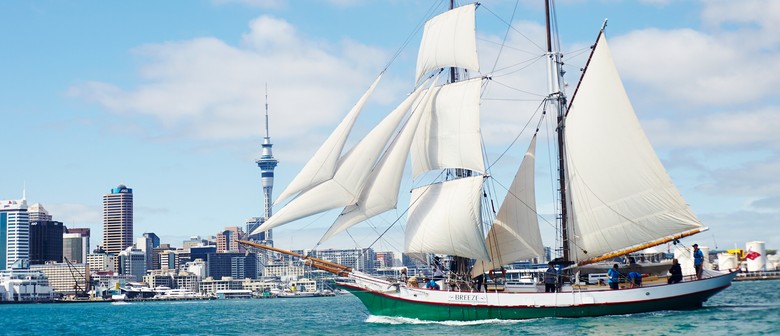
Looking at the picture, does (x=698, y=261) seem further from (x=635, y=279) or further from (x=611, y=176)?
(x=611, y=176)

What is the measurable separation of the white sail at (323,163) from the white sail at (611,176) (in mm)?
10998

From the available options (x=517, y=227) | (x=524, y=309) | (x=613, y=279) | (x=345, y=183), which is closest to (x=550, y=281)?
(x=524, y=309)

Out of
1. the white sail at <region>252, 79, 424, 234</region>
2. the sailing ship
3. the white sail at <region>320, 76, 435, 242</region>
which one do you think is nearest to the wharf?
the sailing ship

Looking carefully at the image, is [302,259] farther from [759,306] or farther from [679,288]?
A: [759,306]

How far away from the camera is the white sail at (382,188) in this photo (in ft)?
149

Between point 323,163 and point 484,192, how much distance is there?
8261 millimetres

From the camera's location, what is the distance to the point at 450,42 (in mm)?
48938

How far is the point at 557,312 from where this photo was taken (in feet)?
141

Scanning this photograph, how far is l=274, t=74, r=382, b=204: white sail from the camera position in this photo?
4397 centimetres

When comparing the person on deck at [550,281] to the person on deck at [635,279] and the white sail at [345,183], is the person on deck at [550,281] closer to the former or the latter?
the person on deck at [635,279]

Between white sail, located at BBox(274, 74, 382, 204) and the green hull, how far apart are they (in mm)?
7310

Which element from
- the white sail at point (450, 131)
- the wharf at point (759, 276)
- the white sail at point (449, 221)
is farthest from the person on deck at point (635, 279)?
the wharf at point (759, 276)

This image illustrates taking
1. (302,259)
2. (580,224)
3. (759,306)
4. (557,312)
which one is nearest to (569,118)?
(580,224)

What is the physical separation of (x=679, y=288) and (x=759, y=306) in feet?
15.9
